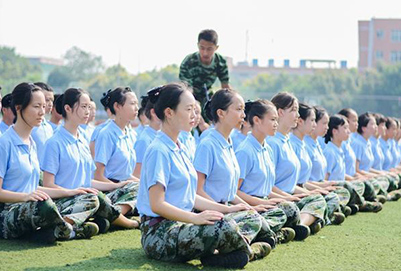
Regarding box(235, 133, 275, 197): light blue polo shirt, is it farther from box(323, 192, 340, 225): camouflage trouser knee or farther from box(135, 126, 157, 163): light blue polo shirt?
box(135, 126, 157, 163): light blue polo shirt

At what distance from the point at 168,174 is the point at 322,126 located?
155 inches

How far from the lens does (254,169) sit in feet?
21.1

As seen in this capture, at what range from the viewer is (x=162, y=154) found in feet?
16.8

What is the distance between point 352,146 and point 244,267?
20.5ft

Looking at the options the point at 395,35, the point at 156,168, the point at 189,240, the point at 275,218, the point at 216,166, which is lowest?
the point at 275,218

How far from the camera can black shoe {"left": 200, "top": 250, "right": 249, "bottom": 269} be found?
16.6 feet

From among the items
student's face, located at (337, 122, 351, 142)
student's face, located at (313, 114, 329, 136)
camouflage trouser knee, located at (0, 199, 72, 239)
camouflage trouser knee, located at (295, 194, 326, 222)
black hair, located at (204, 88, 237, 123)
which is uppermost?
black hair, located at (204, 88, 237, 123)

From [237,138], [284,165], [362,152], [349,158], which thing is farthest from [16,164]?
[362,152]

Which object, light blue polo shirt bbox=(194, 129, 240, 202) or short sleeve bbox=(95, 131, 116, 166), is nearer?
light blue polo shirt bbox=(194, 129, 240, 202)

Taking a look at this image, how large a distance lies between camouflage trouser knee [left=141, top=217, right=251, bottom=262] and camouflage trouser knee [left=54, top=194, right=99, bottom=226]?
863 millimetres

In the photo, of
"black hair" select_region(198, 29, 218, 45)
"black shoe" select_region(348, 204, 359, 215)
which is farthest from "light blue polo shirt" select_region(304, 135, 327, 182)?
"black hair" select_region(198, 29, 218, 45)

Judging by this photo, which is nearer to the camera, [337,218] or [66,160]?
[66,160]

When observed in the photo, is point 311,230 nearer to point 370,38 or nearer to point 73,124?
point 73,124

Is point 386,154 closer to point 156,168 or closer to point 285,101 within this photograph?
point 285,101
